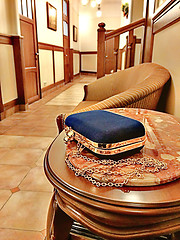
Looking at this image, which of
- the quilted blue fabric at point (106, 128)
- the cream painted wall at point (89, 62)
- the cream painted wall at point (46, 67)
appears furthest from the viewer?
the cream painted wall at point (89, 62)

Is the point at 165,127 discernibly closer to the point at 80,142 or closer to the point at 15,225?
the point at 80,142

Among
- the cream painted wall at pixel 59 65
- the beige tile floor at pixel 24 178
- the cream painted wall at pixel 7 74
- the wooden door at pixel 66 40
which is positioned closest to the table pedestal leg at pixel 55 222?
the beige tile floor at pixel 24 178

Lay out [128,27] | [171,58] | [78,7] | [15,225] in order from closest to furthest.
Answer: [15,225] < [171,58] < [128,27] < [78,7]

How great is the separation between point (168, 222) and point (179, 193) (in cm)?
7

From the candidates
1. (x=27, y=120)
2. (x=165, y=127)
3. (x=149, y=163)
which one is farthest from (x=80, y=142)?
(x=27, y=120)

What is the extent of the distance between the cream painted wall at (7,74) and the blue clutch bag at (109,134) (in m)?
3.02

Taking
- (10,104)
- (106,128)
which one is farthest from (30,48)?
(106,128)

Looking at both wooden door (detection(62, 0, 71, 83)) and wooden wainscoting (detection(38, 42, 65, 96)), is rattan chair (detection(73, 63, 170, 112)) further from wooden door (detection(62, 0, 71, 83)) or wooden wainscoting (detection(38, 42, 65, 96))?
→ wooden door (detection(62, 0, 71, 83))

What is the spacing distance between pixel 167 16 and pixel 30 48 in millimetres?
3302

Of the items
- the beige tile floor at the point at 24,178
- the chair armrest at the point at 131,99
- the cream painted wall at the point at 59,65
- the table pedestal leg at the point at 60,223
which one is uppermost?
the cream painted wall at the point at 59,65

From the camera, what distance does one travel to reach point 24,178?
1629mm

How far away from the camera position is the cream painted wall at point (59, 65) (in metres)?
6.30

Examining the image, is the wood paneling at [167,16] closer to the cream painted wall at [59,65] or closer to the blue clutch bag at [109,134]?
the blue clutch bag at [109,134]

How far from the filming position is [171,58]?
1.63 m
